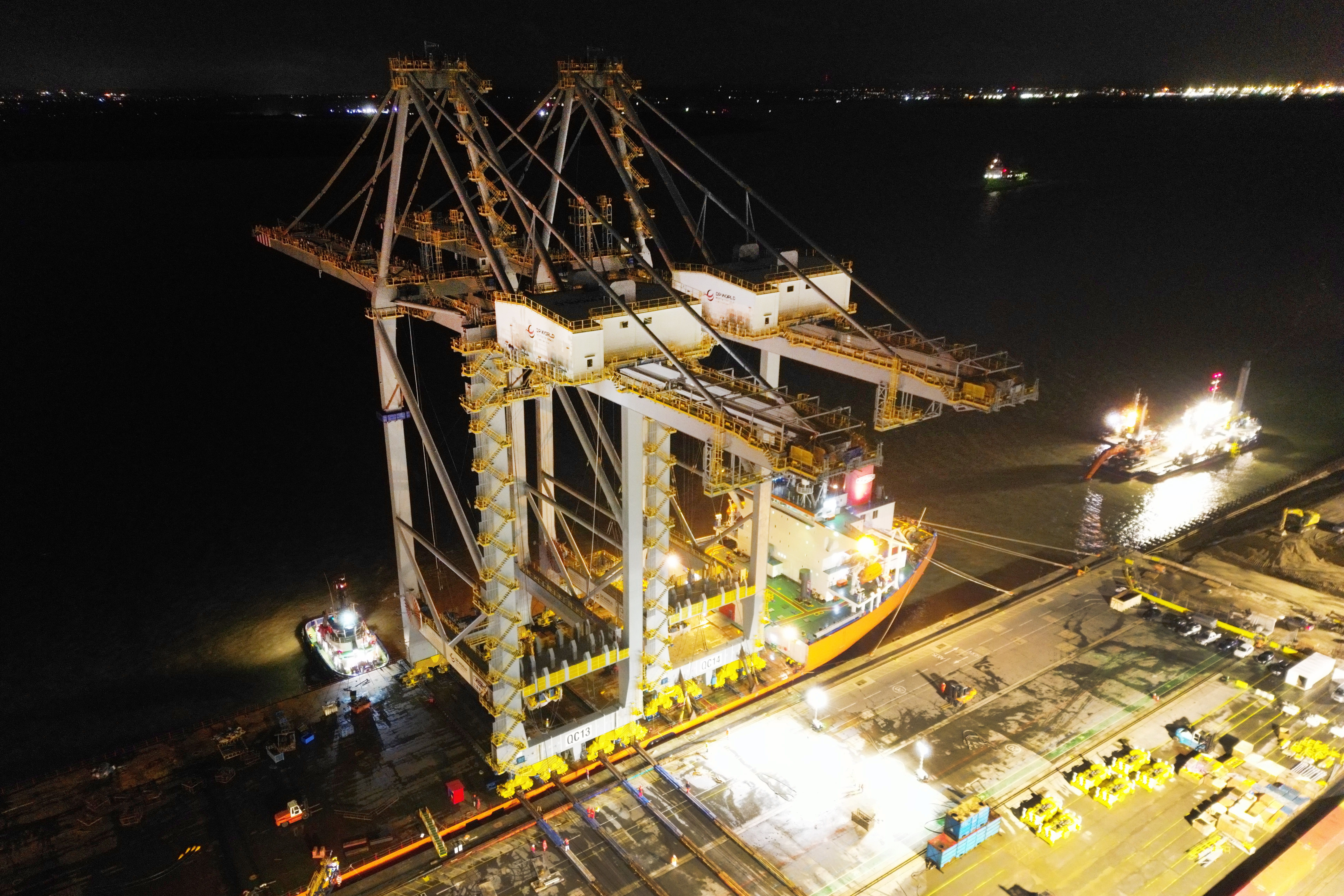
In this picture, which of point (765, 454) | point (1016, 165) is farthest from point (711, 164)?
point (765, 454)

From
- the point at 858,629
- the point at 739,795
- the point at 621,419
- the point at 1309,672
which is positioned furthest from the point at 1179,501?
the point at 739,795

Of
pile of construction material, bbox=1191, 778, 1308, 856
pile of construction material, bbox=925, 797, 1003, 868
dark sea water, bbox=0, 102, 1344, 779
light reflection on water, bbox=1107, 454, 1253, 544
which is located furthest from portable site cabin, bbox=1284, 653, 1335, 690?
light reflection on water, bbox=1107, 454, 1253, 544

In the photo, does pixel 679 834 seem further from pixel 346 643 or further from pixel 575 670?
pixel 346 643

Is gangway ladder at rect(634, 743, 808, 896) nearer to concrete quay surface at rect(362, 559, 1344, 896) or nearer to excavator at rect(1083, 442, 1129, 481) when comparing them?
concrete quay surface at rect(362, 559, 1344, 896)

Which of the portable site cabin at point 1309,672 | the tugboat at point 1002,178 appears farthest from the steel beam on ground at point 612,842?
the tugboat at point 1002,178

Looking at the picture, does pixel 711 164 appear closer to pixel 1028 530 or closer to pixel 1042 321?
pixel 1042 321

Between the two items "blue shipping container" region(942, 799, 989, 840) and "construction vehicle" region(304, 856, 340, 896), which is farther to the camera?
"blue shipping container" region(942, 799, 989, 840)
